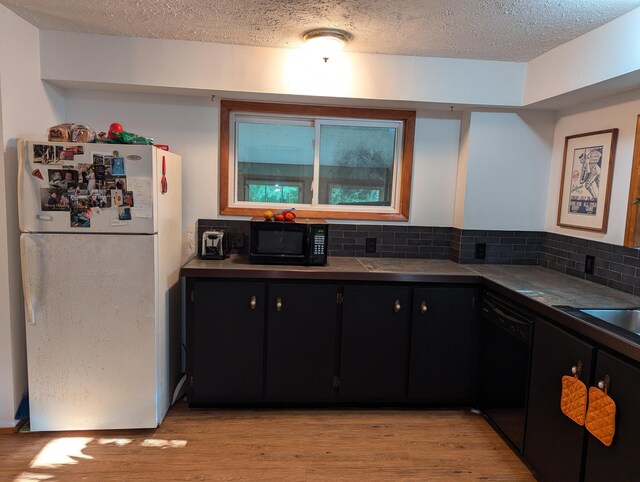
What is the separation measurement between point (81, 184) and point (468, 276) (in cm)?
224

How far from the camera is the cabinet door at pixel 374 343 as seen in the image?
99.6 inches

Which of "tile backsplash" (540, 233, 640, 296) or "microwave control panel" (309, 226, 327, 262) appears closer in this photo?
"tile backsplash" (540, 233, 640, 296)

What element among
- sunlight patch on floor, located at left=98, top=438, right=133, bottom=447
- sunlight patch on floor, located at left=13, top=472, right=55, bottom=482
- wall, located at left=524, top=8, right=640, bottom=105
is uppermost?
wall, located at left=524, top=8, right=640, bottom=105

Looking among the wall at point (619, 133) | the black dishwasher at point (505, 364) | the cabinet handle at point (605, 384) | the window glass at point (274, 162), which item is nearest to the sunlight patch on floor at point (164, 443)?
the window glass at point (274, 162)

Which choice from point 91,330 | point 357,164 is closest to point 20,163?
point 91,330

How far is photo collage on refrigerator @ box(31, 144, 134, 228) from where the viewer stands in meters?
2.05

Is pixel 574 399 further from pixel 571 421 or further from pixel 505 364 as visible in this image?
pixel 505 364

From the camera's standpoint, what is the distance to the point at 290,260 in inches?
101

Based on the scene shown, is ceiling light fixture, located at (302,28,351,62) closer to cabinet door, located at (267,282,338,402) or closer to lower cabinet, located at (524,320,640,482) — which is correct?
cabinet door, located at (267,282,338,402)

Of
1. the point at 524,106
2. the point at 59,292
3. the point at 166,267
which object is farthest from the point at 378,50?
the point at 59,292

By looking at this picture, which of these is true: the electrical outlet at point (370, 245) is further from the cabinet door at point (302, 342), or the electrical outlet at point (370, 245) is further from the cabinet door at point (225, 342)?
the cabinet door at point (225, 342)

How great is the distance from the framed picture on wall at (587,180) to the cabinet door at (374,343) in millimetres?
1221

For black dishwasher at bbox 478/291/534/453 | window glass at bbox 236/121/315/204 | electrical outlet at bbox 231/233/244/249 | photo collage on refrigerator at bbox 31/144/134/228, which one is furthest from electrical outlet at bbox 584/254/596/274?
photo collage on refrigerator at bbox 31/144/134/228

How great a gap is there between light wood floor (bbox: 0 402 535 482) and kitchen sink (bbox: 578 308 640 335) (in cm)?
88
